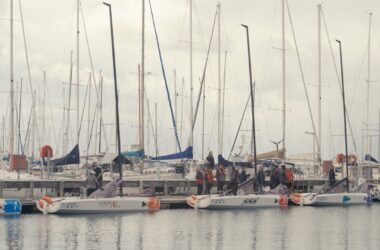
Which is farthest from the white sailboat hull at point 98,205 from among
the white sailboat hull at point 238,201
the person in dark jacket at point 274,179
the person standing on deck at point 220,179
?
the person in dark jacket at point 274,179

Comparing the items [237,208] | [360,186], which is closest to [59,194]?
[237,208]

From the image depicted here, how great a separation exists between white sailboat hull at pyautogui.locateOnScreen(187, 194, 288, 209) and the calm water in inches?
16.5

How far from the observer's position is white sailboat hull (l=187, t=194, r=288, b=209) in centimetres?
4338

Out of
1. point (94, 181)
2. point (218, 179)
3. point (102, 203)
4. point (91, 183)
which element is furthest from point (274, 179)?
point (91, 183)

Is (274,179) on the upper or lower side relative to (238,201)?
upper

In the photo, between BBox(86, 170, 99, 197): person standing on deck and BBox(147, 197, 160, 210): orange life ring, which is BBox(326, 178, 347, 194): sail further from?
BBox(86, 170, 99, 197): person standing on deck

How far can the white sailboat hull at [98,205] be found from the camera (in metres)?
39.1

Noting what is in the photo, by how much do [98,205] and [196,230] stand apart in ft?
22.2

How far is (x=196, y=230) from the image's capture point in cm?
3506

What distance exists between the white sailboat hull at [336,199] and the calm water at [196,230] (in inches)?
126

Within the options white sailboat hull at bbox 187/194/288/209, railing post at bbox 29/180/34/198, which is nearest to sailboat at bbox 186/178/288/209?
white sailboat hull at bbox 187/194/288/209

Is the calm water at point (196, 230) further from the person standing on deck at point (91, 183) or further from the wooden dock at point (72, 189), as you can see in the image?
the person standing on deck at point (91, 183)

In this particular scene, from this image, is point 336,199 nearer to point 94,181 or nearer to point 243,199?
point 243,199

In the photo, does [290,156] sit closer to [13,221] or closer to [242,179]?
[242,179]
